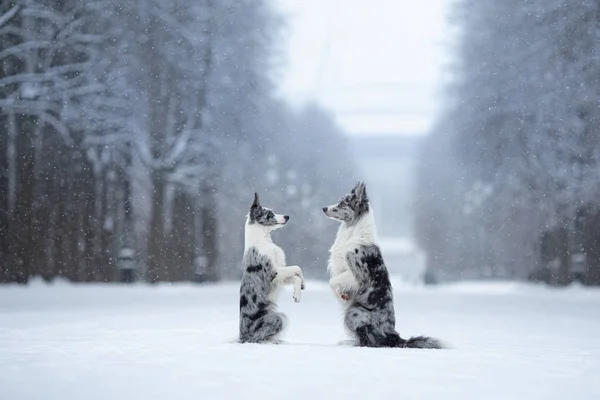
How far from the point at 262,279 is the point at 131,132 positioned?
18.3m

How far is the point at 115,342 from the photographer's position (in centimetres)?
1041

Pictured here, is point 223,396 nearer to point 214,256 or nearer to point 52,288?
point 52,288

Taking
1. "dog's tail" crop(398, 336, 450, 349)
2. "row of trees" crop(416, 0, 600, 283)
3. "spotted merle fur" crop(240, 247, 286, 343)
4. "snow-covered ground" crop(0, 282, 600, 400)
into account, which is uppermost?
"row of trees" crop(416, 0, 600, 283)

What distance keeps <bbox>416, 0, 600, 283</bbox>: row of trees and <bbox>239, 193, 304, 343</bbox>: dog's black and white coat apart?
17.2 metres

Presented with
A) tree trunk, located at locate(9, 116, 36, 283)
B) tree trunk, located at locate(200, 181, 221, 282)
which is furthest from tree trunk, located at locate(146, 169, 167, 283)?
tree trunk, located at locate(9, 116, 36, 283)

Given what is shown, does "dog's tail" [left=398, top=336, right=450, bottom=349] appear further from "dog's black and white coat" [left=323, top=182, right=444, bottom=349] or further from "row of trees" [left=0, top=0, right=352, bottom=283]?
"row of trees" [left=0, top=0, right=352, bottom=283]

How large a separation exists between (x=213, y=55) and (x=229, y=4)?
6.12 feet

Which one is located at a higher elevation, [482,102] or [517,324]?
[482,102]

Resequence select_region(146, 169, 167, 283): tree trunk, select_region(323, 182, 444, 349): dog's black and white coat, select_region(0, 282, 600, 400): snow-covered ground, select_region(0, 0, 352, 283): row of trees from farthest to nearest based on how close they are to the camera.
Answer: select_region(146, 169, 167, 283): tree trunk < select_region(0, 0, 352, 283): row of trees < select_region(323, 182, 444, 349): dog's black and white coat < select_region(0, 282, 600, 400): snow-covered ground

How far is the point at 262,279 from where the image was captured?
924 centimetres

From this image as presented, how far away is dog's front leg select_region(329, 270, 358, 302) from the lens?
9117 millimetres

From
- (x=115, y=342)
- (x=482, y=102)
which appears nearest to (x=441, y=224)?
(x=482, y=102)

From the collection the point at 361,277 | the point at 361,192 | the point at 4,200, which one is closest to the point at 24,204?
the point at 4,200

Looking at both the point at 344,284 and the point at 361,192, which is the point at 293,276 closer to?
the point at 344,284
